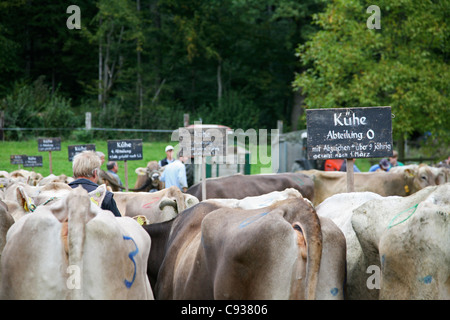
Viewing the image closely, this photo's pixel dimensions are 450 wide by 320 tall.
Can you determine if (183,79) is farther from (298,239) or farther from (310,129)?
(298,239)

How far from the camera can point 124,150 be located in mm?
13477

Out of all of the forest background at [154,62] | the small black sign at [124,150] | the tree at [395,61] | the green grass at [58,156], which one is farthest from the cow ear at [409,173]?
Answer: the forest background at [154,62]

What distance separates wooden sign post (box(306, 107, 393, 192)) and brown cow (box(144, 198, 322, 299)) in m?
2.90

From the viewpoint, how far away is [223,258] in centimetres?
379

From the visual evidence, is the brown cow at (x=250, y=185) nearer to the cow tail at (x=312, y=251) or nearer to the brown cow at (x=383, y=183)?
the brown cow at (x=383, y=183)

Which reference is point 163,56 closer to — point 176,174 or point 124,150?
point 124,150

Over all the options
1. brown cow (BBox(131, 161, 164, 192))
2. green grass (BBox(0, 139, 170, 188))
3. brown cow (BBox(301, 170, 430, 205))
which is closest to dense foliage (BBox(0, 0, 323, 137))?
green grass (BBox(0, 139, 170, 188))

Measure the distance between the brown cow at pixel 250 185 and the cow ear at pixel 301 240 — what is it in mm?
7102

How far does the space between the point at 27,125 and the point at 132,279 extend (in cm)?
2352

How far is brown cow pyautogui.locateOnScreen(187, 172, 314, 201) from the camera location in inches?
441

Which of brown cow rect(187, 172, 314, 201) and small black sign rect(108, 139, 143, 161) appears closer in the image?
brown cow rect(187, 172, 314, 201)

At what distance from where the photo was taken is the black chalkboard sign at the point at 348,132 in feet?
22.9

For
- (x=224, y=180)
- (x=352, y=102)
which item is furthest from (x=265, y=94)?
(x=224, y=180)

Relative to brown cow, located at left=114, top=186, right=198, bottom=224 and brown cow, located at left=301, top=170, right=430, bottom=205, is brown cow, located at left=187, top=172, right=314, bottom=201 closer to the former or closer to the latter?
brown cow, located at left=301, top=170, right=430, bottom=205
